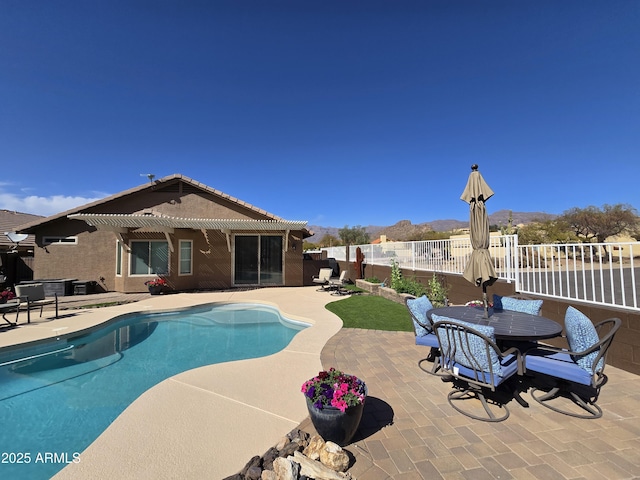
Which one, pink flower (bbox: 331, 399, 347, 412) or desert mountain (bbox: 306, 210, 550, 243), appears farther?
desert mountain (bbox: 306, 210, 550, 243)

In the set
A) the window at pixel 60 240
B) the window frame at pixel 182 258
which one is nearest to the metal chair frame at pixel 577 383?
the window frame at pixel 182 258

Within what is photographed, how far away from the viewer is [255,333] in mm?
8234

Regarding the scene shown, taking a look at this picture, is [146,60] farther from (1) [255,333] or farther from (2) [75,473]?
(2) [75,473]

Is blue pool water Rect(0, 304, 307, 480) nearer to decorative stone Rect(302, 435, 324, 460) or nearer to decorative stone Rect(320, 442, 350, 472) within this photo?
decorative stone Rect(302, 435, 324, 460)

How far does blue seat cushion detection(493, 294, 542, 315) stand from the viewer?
4723 millimetres

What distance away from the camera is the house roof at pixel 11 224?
17.4 meters

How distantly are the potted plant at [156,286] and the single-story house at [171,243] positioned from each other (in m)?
0.38

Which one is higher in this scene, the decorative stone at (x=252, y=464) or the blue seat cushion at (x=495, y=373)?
the blue seat cushion at (x=495, y=373)

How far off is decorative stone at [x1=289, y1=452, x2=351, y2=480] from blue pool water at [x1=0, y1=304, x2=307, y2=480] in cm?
216

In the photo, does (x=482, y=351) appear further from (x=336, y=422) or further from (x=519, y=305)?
(x=519, y=305)

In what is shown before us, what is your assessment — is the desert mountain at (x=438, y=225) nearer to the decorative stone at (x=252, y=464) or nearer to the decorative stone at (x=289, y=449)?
the decorative stone at (x=289, y=449)

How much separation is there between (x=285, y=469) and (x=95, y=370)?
227 inches

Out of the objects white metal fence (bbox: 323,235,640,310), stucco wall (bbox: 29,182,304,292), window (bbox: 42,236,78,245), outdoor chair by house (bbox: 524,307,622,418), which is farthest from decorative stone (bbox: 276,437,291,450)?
window (bbox: 42,236,78,245)

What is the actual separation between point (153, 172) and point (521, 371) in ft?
57.0
